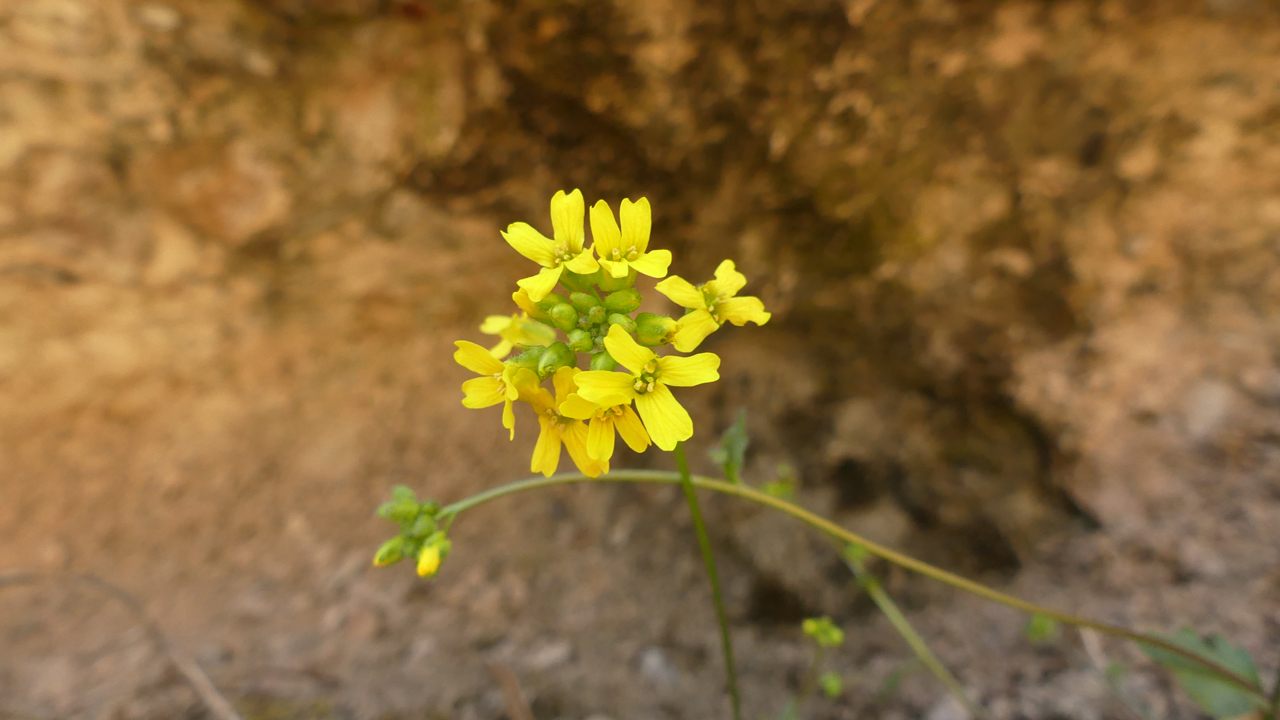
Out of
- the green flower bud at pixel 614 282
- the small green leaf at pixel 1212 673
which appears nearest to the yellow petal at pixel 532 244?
the green flower bud at pixel 614 282

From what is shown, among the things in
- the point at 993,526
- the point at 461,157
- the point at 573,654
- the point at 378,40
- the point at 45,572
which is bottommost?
the point at 573,654

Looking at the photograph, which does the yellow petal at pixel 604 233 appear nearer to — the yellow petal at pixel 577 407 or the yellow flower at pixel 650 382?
the yellow flower at pixel 650 382

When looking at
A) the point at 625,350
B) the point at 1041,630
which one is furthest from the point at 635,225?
the point at 1041,630

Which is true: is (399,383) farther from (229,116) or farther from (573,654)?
(573,654)

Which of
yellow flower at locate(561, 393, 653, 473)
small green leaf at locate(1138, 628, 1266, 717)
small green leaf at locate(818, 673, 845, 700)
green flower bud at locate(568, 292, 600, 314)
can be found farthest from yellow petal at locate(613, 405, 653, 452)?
small green leaf at locate(1138, 628, 1266, 717)

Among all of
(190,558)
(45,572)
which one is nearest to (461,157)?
(190,558)

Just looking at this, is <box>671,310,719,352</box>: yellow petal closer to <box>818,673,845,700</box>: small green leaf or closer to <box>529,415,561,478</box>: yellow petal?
<box>529,415,561,478</box>: yellow petal
